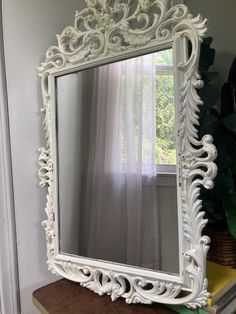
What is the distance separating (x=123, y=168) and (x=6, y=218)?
1.55 feet

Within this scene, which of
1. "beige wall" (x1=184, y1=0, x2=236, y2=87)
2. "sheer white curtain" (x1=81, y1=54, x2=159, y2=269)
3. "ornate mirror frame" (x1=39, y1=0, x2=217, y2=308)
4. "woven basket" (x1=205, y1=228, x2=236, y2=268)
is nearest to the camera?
"ornate mirror frame" (x1=39, y1=0, x2=217, y2=308)

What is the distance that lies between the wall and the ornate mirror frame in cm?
12

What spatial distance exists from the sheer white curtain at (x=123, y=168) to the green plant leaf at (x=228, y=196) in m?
0.22

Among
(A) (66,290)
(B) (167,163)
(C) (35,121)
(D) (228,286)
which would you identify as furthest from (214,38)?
(A) (66,290)

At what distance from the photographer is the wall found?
100cm

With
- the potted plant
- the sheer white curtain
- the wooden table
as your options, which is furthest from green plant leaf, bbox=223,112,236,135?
the wooden table

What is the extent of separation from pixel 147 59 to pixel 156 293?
66 centimetres

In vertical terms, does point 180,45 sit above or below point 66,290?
above

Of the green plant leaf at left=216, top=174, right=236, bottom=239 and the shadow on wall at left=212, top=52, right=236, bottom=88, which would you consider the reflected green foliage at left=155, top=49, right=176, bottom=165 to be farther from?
the shadow on wall at left=212, top=52, right=236, bottom=88

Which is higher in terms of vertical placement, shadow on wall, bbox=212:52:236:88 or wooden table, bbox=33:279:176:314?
shadow on wall, bbox=212:52:236:88

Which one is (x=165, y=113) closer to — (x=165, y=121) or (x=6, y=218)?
(x=165, y=121)

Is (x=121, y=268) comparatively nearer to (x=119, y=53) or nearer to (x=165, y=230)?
(x=165, y=230)

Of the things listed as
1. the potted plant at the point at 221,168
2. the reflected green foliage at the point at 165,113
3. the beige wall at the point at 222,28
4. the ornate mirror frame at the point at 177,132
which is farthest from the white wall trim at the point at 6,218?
the beige wall at the point at 222,28

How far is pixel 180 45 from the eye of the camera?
72 cm
